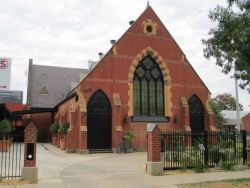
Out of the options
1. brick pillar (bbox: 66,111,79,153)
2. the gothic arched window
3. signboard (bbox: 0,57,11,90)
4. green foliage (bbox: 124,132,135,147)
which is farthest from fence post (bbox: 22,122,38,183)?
the gothic arched window

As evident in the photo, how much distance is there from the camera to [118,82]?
29.8m

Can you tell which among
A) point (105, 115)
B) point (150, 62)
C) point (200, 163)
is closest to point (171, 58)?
point (150, 62)

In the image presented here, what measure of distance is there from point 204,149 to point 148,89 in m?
14.6

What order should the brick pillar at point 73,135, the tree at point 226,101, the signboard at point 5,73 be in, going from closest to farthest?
1. the signboard at point 5,73
2. the brick pillar at point 73,135
3. the tree at point 226,101

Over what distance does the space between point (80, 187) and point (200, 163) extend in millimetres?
6226

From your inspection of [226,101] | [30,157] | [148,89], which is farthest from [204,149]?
[226,101]

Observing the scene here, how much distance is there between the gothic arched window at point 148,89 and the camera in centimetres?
3052

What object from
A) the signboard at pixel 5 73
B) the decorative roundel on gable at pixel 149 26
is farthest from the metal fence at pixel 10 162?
the decorative roundel on gable at pixel 149 26

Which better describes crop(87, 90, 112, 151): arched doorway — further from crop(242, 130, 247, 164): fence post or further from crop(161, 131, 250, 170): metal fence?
crop(242, 130, 247, 164): fence post

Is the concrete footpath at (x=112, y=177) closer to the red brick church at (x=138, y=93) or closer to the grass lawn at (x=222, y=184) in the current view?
the grass lawn at (x=222, y=184)

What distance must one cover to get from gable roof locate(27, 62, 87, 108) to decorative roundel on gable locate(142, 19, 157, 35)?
14.4 metres

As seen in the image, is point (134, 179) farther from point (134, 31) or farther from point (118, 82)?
point (134, 31)

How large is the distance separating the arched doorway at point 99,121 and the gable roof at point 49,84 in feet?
50.2

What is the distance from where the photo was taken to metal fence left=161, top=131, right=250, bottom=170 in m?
16.6
